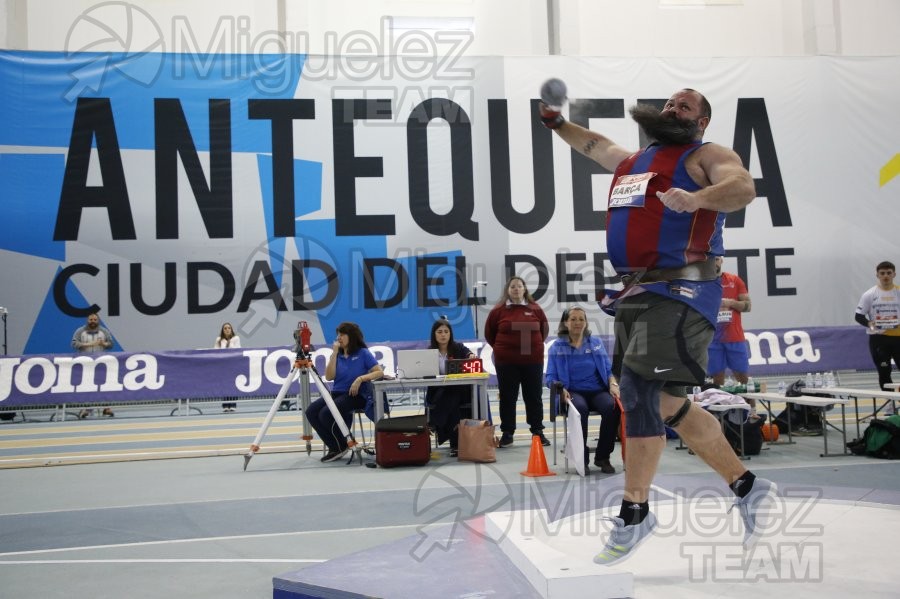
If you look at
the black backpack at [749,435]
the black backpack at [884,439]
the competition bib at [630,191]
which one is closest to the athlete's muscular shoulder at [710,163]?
the competition bib at [630,191]

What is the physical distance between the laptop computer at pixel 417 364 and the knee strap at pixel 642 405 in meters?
4.43

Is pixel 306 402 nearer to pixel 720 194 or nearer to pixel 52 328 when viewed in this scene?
pixel 720 194

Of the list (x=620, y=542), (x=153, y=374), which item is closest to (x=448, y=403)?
(x=620, y=542)

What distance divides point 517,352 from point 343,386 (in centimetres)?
171

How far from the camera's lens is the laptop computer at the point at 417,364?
7.46 metres

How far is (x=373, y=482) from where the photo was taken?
6.25 meters

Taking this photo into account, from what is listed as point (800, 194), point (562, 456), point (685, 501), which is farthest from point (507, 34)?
point (685, 501)

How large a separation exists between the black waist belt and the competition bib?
0.83 ft

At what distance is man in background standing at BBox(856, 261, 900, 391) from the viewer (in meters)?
8.81

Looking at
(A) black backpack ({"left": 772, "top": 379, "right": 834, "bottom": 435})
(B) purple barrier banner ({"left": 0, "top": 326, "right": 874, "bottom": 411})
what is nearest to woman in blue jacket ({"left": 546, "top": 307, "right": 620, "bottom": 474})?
(A) black backpack ({"left": 772, "top": 379, "right": 834, "bottom": 435})

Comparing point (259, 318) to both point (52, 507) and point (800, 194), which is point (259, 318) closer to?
point (52, 507)

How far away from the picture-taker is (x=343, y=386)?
7613mm

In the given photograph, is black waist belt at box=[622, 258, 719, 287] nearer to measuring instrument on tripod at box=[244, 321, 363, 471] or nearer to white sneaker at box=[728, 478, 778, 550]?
white sneaker at box=[728, 478, 778, 550]

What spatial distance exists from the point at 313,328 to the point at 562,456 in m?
7.59
